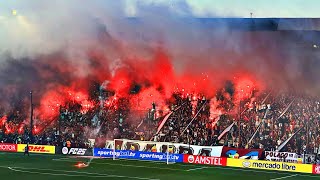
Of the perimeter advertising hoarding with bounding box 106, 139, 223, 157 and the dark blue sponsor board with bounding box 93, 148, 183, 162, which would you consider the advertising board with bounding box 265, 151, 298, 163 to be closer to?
the perimeter advertising hoarding with bounding box 106, 139, 223, 157

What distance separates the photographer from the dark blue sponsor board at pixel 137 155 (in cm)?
3971

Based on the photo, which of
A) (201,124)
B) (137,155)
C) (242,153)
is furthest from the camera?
(201,124)

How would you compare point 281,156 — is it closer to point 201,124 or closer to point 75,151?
point 201,124

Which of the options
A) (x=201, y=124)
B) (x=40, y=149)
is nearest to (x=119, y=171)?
(x=40, y=149)

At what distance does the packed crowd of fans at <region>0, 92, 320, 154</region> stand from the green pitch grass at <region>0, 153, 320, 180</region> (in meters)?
8.04

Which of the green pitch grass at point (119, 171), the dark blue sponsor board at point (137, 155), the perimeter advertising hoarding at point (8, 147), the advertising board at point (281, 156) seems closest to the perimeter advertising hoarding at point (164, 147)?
the dark blue sponsor board at point (137, 155)

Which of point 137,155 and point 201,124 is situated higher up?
point 201,124

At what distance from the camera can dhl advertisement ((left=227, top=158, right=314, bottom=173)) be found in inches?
1359

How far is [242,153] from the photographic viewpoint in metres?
41.5

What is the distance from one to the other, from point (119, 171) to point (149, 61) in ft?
40.3

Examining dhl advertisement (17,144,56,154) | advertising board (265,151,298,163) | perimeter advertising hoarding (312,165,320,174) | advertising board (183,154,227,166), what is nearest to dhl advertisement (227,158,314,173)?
perimeter advertising hoarding (312,165,320,174)

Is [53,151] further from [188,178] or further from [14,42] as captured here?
[14,42]

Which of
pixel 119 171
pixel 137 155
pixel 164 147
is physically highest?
pixel 164 147

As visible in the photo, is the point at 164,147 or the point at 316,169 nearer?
the point at 316,169
